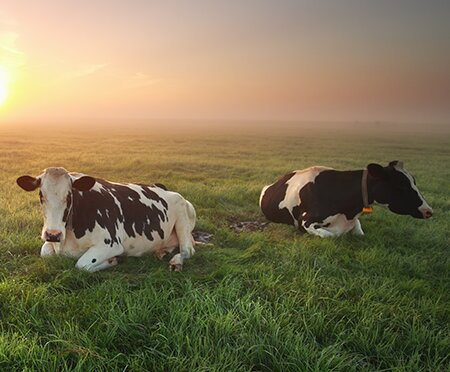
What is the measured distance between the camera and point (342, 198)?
23.1 feet

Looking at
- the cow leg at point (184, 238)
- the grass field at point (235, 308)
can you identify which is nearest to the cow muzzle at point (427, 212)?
the grass field at point (235, 308)

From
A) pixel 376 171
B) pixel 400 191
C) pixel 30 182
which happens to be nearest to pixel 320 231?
pixel 376 171

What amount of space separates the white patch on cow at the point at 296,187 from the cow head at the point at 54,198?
4387 mm

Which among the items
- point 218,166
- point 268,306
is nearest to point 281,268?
point 268,306

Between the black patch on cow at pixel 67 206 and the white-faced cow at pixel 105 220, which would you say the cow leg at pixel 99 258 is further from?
the black patch on cow at pixel 67 206

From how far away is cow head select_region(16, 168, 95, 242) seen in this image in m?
4.33

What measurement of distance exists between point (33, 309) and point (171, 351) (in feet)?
4.69

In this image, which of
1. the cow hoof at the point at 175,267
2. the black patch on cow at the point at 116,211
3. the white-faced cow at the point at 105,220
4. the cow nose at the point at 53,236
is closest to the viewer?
the cow nose at the point at 53,236

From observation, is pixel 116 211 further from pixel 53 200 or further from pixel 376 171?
pixel 376 171

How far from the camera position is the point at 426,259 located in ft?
19.9

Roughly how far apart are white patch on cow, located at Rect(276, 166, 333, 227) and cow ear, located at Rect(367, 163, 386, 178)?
3.90 feet

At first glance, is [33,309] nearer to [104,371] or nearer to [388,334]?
[104,371]

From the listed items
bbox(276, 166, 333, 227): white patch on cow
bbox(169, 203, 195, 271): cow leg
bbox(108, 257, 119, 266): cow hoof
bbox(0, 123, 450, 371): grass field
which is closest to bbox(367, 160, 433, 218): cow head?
bbox(0, 123, 450, 371): grass field

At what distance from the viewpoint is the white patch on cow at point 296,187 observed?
299 inches
